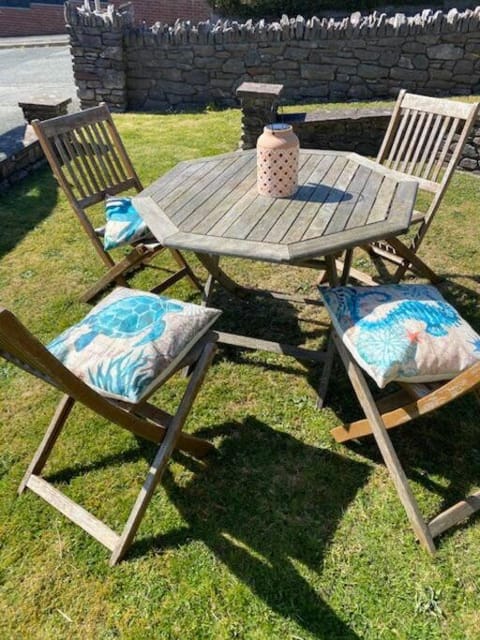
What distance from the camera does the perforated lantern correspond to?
7.65ft

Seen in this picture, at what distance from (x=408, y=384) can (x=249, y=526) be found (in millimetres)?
907

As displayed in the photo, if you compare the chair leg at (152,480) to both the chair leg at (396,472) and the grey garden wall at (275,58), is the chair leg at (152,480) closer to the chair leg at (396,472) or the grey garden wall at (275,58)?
the chair leg at (396,472)

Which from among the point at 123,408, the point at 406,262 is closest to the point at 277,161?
the point at 406,262

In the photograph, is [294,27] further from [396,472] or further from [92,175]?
[396,472]

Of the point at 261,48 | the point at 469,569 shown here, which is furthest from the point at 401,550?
the point at 261,48

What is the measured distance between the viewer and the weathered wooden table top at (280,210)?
2168mm

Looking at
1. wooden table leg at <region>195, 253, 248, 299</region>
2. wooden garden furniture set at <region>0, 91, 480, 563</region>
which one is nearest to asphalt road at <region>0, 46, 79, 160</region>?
wooden table leg at <region>195, 253, 248, 299</region>

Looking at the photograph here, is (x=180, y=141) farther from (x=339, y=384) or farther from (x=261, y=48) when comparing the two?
(x=339, y=384)

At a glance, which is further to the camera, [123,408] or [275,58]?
[275,58]

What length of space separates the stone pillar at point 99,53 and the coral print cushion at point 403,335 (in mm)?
7295

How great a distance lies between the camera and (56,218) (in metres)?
4.86

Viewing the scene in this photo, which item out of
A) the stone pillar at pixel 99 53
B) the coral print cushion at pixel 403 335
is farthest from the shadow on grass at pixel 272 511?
the stone pillar at pixel 99 53

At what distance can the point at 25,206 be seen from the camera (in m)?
5.09

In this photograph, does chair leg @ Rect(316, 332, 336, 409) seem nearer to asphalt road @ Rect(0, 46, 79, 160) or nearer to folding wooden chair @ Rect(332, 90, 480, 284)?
folding wooden chair @ Rect(332, 90, 480, 284)
